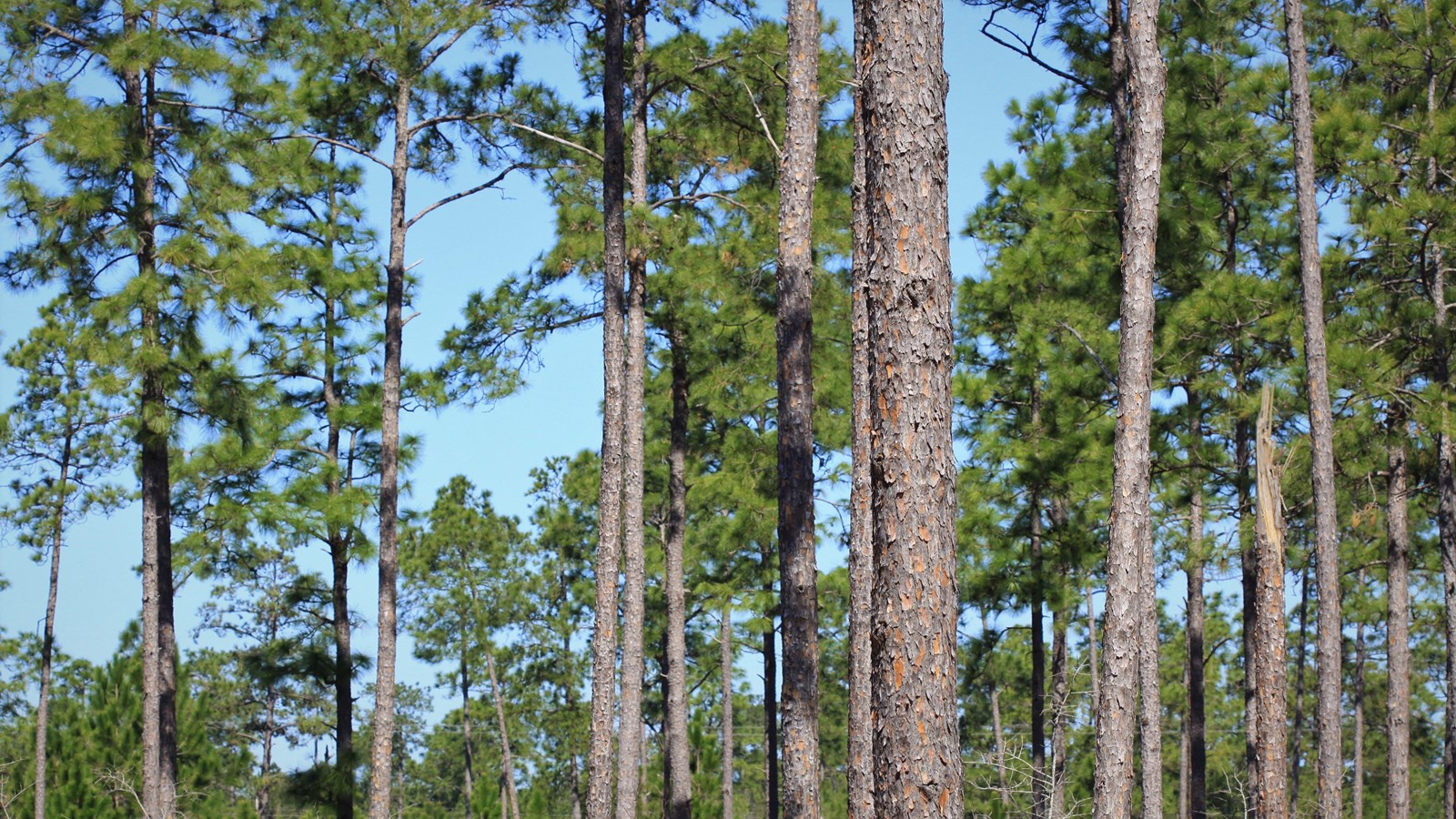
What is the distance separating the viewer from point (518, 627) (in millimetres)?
34969

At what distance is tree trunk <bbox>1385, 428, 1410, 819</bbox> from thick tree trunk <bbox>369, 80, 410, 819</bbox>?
10484 mm

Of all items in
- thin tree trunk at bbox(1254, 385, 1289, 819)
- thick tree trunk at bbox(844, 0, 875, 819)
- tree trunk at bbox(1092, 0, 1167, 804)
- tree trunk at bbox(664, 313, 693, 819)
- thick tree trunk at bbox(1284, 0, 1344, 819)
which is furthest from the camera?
tree trunk at bbox(664, 313, 693, 819)

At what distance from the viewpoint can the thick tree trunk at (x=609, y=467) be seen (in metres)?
10.6

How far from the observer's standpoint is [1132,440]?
8273mm

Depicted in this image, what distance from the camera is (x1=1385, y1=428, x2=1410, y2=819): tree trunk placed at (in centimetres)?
1316

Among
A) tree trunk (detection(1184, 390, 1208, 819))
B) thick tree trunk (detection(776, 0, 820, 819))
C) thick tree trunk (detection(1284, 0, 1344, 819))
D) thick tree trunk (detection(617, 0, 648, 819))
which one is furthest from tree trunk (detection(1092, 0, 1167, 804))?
tree trunk (detection(1184, 390, 1208, 819))

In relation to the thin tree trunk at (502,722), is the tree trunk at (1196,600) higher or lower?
higher

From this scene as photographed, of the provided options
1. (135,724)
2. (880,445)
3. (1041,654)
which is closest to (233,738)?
(135,724)

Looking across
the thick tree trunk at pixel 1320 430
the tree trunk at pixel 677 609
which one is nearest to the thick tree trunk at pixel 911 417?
the thick tree trunk at pixel 1320 430

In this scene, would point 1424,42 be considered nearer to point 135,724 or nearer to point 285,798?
point 285,798

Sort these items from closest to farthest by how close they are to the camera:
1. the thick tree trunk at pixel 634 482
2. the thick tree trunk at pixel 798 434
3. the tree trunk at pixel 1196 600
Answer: the thick tree trunk at pixel 798 434
the thick tree trunk at pixel 634 482
the tree trunk at pixel 1196 600

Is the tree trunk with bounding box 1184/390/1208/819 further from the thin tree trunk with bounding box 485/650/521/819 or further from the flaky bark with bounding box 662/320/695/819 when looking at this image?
the thin tree trunk with bounding box 485/650/521/819

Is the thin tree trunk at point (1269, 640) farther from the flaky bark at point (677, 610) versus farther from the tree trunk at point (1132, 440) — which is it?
the flaky bark at point (677, 610)

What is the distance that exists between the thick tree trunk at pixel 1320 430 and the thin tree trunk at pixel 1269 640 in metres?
1.61
